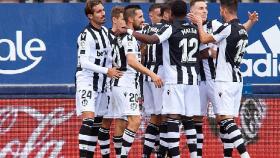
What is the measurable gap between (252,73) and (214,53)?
6429 mm

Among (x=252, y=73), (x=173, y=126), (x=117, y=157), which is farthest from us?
(x=252, y=73)

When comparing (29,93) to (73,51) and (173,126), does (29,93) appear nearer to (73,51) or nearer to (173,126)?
(173,126)

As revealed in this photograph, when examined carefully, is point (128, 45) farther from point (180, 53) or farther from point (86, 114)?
point (86, 114)

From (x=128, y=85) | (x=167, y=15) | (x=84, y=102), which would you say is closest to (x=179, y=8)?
(x=128, y=85)

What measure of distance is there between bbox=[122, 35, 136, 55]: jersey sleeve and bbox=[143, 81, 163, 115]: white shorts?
3.23 ft

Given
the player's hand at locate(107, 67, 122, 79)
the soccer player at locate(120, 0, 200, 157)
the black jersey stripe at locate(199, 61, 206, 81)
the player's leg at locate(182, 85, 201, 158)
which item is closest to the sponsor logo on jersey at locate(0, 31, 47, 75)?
the black jersey stripe at locate(199, 61, 206, 81)

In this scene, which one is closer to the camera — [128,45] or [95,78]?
[128,45]

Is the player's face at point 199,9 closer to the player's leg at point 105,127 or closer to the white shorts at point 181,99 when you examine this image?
the white shorts at point 181,99

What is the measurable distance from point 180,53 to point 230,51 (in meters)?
0.64

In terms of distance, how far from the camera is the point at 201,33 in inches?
599

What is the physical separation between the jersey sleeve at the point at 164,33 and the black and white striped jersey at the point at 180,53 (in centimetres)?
4

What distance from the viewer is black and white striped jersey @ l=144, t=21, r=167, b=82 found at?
16.0 meters

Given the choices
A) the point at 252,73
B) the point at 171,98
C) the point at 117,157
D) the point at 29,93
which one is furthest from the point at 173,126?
the point at 252,73

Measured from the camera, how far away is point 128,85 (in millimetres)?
15664
